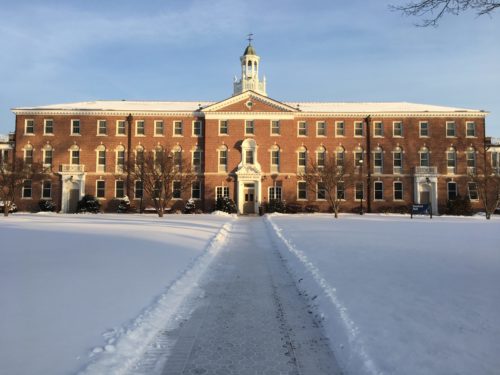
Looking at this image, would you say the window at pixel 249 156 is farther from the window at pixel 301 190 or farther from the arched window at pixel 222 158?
the window at pixel 301 190

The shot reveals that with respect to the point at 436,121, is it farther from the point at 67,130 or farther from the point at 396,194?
the point at 67,130

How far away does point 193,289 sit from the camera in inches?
299

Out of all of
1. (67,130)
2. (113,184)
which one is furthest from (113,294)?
(67,130)

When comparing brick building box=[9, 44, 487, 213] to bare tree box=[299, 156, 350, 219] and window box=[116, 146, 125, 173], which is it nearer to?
window box=[116, 146, 125, 173]

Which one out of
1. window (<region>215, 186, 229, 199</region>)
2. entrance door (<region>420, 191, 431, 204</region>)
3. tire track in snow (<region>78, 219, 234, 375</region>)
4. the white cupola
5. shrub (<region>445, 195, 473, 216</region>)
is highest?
the white cupola

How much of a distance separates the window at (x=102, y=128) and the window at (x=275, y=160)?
17.9 m

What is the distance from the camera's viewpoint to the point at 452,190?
38.8m

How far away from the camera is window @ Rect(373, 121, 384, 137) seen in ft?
130

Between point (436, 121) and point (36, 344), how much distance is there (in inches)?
1682

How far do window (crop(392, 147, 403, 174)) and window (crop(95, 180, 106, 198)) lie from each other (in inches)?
1200

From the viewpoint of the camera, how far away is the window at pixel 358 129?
39781mm

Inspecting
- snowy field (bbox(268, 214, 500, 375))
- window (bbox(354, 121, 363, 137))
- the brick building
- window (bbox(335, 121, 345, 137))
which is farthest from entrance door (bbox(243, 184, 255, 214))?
snowy field (bbox(268, 214, 500, 375))

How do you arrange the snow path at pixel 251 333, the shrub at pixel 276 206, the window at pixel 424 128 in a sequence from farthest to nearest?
the window at pixel 424 128 < the shrub at pixel 276 206 < the snow path at pixel 251 333

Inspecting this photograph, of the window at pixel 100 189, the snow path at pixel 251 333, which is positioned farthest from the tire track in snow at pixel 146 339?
the window at pixel 100 189
